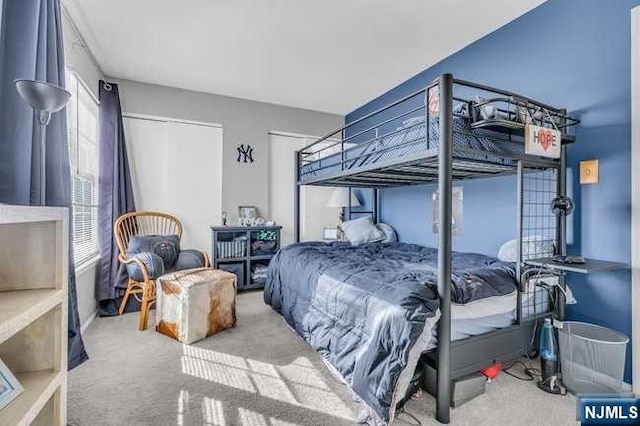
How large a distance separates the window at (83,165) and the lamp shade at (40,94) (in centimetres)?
137

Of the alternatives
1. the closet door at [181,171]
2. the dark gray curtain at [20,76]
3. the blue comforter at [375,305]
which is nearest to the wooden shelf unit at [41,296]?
the dark gray curtain at [20,76]

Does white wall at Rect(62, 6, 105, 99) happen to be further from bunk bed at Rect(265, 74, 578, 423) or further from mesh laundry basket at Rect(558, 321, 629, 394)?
mesh laundry basket at Rect(558, 321, 629, 394)

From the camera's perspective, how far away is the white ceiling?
2273 mm

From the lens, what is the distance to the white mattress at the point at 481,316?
1611 mm

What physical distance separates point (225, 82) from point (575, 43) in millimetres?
3228

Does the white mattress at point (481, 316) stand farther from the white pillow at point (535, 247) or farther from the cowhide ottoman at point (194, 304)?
the cowhide ottoman at point (194, 304)

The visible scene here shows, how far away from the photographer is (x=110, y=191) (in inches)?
123

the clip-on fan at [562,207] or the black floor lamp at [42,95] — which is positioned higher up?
the black floor lamp at [42,95]

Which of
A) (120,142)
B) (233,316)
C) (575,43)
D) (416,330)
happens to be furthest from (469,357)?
(120,142)

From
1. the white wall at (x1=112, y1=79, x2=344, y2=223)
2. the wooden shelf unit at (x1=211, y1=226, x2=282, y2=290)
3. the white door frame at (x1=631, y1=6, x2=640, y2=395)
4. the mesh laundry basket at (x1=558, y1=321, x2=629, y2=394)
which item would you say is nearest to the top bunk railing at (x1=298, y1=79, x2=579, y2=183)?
the white door frame at (x1=631, y1=6, x2=640, y2=395)

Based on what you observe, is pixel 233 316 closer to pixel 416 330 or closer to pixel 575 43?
pixel 416 330

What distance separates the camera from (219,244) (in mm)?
3662

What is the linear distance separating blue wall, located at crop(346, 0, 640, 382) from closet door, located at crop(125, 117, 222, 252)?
→ 10.3ft

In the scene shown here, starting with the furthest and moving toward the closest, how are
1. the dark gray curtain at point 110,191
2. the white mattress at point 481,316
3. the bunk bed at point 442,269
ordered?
the dark gray curtain at point 110,191 → the white mattress at point 481,316 → the bunk bed at point 442,269
